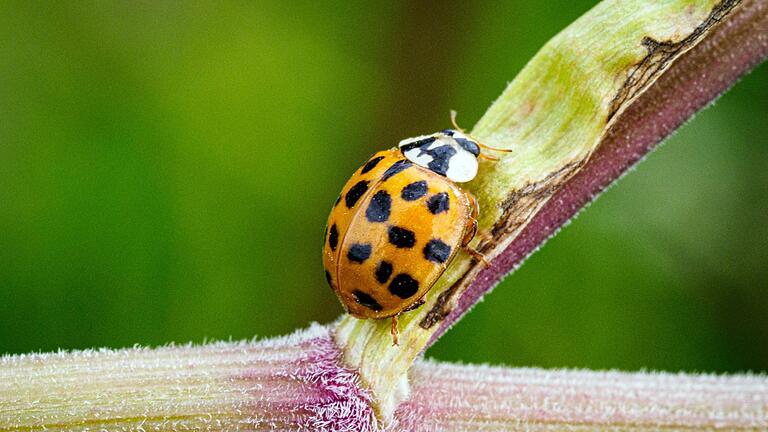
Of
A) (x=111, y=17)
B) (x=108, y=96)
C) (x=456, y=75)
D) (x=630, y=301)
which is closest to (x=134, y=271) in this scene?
(x=108, y=96)

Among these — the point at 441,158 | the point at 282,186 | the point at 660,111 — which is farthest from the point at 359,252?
A: the point at 282,186

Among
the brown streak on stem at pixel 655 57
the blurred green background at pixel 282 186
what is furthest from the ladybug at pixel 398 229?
the blurred green background at pixel 282 186

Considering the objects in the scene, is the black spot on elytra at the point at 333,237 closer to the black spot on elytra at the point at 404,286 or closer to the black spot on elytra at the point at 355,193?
the black spot on elytra at the point at 355,193

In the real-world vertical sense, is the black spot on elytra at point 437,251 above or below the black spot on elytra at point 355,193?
below

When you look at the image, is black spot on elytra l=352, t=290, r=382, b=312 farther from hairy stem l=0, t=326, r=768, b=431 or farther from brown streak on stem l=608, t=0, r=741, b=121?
brown streak on stem l=608, t=0, r=741, b=121

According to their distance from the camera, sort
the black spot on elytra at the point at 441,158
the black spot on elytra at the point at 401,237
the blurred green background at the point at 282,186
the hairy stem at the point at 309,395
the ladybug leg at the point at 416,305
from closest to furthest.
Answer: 1. the hairy stem at the point at 309,395
2. the ladybug leg at the point at 416,305
3. the black spot on elytra at the point at 401,237
4. the black spot on elytra at the point at 441,158
5. the blurred green background at the point at 282,186

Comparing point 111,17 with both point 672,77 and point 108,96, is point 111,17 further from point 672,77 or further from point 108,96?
point 672,77
